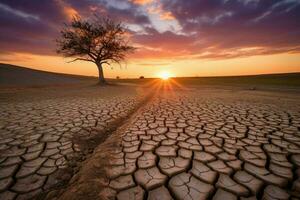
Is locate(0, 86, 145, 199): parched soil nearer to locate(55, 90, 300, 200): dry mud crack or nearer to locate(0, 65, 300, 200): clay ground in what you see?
locate(0, 65, 300, 200): clay ground

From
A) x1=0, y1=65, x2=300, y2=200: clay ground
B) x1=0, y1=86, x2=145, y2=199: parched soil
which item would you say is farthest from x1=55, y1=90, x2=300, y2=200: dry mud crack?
x1=0, y1=86, x2=145, y2=199: parched soil

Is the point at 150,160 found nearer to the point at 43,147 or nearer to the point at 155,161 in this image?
the point at 155,161

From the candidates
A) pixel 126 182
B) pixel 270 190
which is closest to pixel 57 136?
pixel 126 182

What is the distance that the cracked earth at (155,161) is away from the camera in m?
1.58

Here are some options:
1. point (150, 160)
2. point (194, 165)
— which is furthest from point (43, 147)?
point (194, 165)

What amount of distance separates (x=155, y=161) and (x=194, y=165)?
0.52 metres

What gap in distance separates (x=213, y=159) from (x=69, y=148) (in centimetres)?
224

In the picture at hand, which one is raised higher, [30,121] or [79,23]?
[79,23]

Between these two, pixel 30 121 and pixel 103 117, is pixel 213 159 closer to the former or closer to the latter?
pixel 103 117

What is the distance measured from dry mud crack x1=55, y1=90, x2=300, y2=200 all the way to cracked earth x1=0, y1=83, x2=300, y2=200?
10 mm

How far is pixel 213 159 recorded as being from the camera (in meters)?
2.13

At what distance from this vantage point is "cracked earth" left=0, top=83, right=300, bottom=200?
5.17ft

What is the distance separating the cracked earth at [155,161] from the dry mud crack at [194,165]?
1 cm

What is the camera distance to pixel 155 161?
6.93ft
